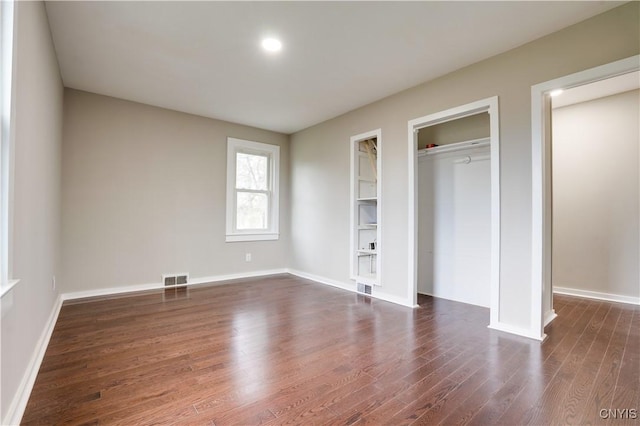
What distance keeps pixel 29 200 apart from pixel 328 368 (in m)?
2.24

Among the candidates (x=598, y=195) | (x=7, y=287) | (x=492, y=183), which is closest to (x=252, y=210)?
(x=492, y=183)

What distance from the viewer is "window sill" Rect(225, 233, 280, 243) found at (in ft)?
→ 16.6

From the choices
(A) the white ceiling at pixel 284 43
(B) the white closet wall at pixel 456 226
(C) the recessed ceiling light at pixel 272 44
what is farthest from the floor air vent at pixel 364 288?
(C) the recessed ceiling light at pixel 272 44

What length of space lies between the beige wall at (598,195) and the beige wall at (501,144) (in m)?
2.23

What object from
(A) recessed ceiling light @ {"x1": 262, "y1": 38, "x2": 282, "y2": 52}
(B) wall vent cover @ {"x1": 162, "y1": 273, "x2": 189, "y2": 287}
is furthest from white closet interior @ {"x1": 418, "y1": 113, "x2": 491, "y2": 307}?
(B) wall vent cover @ {"x1": 162, "y1": 273, "x2": 189, "y2": 287}

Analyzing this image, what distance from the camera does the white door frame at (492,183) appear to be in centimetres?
287

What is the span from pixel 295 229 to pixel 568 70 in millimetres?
4259

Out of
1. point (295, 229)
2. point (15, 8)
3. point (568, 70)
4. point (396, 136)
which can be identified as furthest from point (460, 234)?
point (15, 8)

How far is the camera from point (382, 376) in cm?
201

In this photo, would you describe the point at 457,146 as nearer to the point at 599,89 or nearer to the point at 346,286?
the point at 599,89

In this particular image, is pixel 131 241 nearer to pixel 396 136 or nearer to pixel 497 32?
pixel 396 136

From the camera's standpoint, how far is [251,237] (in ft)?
17.4

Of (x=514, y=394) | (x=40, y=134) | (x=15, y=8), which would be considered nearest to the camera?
(x=15, y=8)

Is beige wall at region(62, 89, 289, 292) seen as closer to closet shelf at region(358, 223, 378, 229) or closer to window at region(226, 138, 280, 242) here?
window at region(226, 138, 280, 242)
